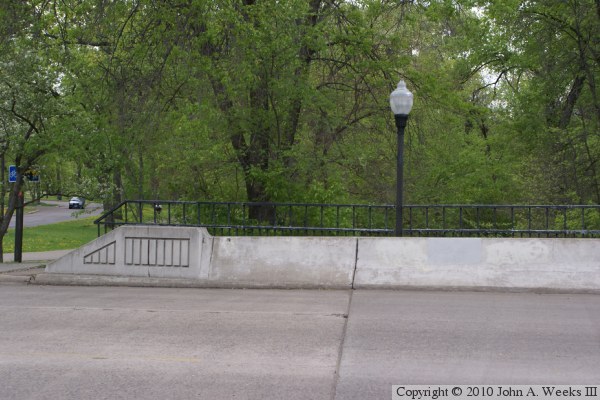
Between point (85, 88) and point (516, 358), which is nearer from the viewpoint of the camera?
point (516, 358)

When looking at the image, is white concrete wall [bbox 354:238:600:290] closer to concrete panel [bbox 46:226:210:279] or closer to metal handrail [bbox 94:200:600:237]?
metal handrail [bbox 94:200:600:237]

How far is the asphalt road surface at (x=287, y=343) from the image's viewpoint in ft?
17.9

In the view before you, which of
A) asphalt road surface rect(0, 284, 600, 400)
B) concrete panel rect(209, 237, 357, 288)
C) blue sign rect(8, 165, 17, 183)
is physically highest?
blue sign rect(8, 165, 17, 183)

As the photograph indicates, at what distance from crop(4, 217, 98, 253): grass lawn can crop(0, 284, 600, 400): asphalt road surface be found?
768 inches

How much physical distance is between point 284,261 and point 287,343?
3992mm

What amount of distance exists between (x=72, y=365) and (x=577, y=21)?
17111 mm

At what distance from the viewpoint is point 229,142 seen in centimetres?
1443

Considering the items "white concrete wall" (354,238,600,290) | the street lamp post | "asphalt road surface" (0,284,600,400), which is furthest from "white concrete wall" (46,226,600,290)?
Answer: the street lamp post

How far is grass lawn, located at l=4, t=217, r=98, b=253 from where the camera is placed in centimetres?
2820

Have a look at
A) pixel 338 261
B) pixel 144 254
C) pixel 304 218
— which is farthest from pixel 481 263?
pixel 144 254

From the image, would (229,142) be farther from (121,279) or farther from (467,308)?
(467,308)

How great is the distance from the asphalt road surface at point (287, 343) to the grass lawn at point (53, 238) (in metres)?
19.5

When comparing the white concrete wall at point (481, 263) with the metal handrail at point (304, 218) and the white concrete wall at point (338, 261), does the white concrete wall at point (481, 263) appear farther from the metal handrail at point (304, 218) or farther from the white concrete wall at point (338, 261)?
the metal handrail at point (304, 218)

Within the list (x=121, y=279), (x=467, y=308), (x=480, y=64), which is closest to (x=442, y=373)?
(x=467, y=308)
